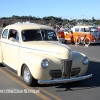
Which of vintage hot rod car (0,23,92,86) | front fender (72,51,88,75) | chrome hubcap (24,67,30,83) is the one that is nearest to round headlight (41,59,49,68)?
vintage hot rod car (0,23,92,86)

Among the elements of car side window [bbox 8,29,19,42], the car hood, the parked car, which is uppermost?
car side window [bbox 8,29,19,42]

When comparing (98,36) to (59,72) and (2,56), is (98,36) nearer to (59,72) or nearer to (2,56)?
(2,56)

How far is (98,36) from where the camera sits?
64.7ft

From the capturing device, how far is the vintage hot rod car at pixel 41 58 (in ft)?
19.4

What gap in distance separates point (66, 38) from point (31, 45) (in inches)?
572

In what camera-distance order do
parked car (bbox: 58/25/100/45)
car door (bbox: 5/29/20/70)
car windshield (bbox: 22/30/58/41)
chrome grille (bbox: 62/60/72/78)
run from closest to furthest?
chrome grille (bbox: 62/60/72/78)
car door (bbox: 5/29/20/70)
car windshield (bbox: 22/30/58/41)
parked car (bbox: 58/25/100/45)

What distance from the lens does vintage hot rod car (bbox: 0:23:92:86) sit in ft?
19.4

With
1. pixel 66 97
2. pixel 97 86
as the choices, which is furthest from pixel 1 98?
pixel 97 86

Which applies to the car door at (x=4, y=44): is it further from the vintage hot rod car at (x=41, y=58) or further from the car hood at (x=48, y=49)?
the car hood at (x=48, y=49)

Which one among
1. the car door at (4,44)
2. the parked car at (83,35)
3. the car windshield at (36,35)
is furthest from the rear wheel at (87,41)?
the car windshield at (36,35)

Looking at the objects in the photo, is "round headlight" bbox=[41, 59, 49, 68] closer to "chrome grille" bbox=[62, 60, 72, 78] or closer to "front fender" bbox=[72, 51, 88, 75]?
"chrome grille" bbox=[62, 60, 72, 78]

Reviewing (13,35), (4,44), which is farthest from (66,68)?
(4,44)

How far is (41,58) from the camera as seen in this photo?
19.4 ft

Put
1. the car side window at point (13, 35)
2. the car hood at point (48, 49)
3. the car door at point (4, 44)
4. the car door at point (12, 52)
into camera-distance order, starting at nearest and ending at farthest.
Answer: the car hood at point (48, 49) < the car door at point (12, 52) < the car side window at point (13, 35) < the car door at point (4, 44)
